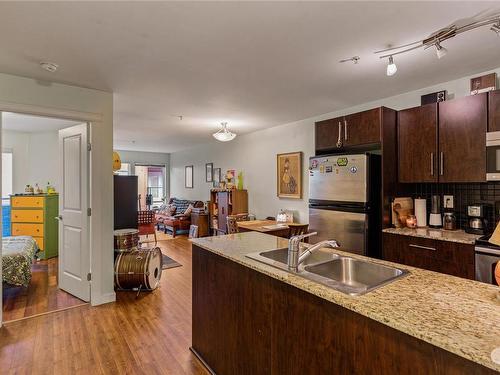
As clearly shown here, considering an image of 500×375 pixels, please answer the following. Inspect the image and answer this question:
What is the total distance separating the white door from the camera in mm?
3258

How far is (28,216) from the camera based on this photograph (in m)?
5.17

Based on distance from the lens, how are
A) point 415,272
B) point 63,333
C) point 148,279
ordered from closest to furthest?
1. point 415,272
2. point 63,333
3. point 148,279

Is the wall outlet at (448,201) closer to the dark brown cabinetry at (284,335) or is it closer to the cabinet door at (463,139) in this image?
the cabinet door at (463,139)

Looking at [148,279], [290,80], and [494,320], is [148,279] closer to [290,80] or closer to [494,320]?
[290,80]

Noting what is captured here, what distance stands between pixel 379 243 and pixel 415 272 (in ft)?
5.67

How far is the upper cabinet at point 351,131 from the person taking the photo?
10.1 feet

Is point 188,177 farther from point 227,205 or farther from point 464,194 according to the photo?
point 464,194

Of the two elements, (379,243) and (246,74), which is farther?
(379,243)

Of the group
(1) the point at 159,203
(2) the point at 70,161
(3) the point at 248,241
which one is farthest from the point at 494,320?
(1) the point at 159,203

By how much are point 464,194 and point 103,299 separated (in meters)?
4.14

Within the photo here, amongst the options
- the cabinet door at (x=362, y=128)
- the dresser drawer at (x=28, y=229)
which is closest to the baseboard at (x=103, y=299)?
the dresser drawer at (x=28, y=229)

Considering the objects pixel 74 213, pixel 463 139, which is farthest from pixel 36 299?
pixel 463 139

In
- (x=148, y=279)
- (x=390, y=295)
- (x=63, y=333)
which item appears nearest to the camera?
(x=390, y=295)

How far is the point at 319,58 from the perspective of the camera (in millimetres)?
2414
